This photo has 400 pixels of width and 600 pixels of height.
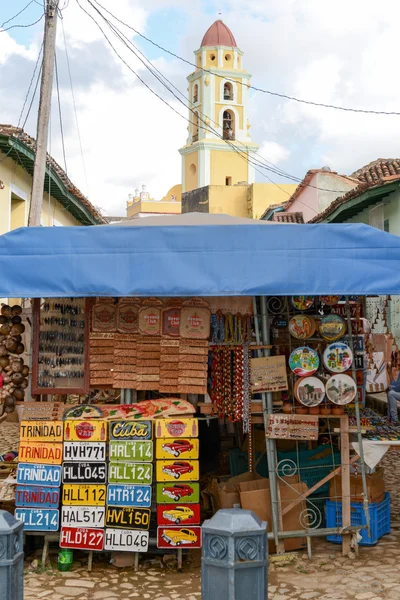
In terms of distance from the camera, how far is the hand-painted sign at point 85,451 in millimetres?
5875

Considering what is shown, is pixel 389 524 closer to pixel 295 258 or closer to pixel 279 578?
pixel 279 578

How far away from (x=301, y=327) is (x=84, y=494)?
7.49ft

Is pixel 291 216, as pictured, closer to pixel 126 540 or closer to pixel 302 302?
pixel 302 302

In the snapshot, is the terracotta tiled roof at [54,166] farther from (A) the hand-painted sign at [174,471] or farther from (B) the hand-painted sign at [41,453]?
(A) the hand-painted sign at [174,471]

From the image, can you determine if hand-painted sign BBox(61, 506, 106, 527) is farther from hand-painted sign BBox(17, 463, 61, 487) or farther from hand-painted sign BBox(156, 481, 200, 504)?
hand-painted sign BBox(156, 481, 200, 504)

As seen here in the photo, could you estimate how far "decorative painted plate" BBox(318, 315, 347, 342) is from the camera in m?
6.13

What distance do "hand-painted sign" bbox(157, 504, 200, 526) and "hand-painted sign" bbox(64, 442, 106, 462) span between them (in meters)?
0.65

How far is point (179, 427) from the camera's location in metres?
5.90

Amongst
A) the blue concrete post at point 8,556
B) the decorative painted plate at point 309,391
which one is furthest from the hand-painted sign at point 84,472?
the blue concrete post at point 8,556

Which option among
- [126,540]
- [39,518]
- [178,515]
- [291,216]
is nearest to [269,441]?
[178,515]

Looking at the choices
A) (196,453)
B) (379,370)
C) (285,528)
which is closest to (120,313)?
(196,453)

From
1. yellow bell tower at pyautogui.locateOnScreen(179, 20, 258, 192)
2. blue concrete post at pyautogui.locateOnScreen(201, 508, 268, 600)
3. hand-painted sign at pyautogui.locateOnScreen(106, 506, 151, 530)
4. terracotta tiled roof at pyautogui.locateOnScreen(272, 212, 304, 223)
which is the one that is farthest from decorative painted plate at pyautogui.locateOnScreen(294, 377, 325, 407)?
yellow bell tower at pyautogui.locateOnScreen(179, 20, 258, 192)

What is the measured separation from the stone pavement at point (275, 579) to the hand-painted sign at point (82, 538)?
0.21m

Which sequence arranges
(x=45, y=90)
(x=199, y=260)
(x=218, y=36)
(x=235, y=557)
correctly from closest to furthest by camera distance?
(x=235, y=557)
(x=199, y=260)
(x=45, y=90)
(x=218, y=36)
